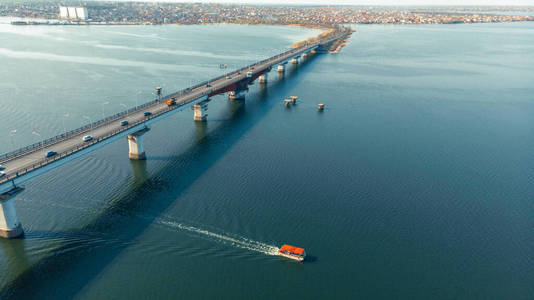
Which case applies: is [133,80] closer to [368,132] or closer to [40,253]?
[368,132]

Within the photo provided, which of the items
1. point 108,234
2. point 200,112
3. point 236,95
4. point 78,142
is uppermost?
point 78,142

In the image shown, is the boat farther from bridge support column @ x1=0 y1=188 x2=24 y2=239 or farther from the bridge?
bridge support column @ x1=0 y1=188 x2=24 y2=239

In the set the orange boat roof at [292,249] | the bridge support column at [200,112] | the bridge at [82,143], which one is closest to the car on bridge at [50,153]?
the bridge at [82,143]

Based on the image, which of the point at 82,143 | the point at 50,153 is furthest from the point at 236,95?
the point at 50,153

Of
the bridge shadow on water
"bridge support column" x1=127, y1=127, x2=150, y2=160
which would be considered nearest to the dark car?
the bridge shadow on water

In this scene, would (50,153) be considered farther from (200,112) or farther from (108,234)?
(200,112)

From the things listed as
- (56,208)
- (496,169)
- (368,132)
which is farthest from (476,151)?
(56,208)
